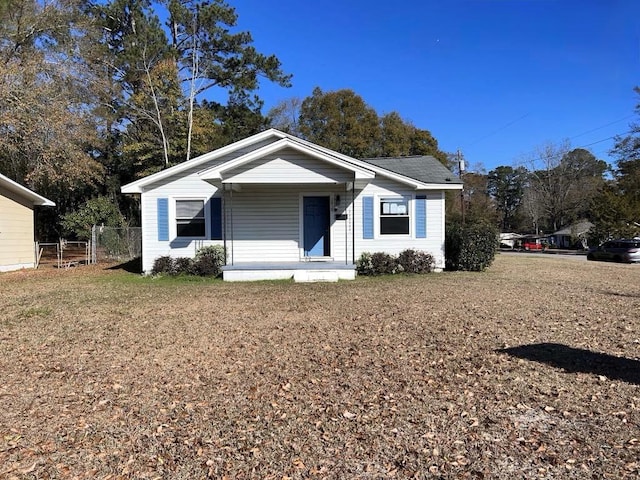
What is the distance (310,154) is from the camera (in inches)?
488

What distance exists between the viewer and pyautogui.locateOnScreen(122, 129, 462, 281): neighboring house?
1380cm

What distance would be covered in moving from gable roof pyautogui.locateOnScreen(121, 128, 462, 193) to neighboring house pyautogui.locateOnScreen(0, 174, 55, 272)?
18.3 ft

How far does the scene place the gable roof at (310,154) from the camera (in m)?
12.2

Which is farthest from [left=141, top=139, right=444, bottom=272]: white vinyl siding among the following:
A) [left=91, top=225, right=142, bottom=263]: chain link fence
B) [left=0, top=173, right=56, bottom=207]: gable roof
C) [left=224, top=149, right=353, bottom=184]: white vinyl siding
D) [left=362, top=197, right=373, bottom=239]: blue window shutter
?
[left=91, top=225, right=142, bottom=263]: chain link fence

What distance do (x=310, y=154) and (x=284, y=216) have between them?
2416 mm

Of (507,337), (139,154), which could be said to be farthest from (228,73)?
(507,337)

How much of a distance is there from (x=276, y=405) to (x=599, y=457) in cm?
251

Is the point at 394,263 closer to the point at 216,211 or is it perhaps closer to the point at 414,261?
the point at 414,261

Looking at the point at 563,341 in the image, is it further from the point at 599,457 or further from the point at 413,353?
the point at 599,457

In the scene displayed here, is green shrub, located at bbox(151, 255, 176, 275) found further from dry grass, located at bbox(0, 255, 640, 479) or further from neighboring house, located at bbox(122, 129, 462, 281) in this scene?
dry grass, located at bbox(0, 255, 640, 479)

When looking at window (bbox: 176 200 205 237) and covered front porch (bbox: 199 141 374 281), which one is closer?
covered front porch (bbox: 199 141 374 281)

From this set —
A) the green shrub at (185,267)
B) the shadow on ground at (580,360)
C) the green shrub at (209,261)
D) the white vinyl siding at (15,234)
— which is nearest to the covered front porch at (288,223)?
the green shrub at (209,261)

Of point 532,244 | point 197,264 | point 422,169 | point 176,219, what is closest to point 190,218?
point 176,219

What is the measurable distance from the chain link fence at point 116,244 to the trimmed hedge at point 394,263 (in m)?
11.5
